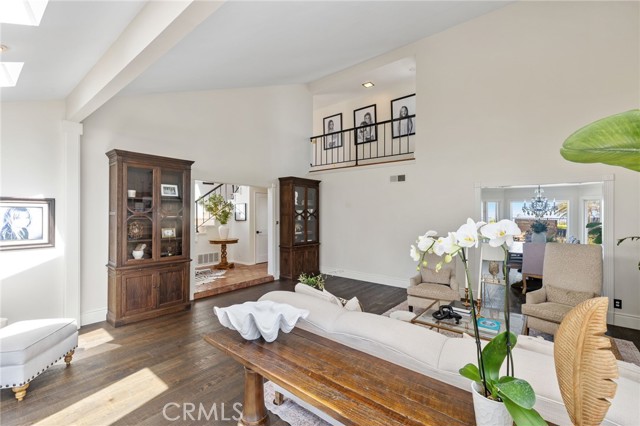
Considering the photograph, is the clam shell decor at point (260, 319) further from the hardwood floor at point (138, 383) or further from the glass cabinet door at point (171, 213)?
the glass cabinet door at point (171, 213)

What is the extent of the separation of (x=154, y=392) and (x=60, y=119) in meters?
3.39

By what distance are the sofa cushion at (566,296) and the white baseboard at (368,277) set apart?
2.35 metres

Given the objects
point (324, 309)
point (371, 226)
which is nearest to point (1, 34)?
point (324, 309)

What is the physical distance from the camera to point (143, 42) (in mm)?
1938

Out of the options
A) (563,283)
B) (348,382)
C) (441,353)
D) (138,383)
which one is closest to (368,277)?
(563,283)

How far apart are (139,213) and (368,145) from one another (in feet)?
18.3

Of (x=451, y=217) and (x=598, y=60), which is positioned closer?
(x=598, y=60)

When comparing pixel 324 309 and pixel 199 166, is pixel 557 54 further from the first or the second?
pixel 199 166

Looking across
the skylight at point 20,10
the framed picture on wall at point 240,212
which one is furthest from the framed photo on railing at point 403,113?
the skylight at point 20,10

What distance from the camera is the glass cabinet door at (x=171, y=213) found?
4.20 m

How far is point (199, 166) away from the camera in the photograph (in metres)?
4.96

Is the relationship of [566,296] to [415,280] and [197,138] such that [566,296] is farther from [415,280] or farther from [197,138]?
[197,138]

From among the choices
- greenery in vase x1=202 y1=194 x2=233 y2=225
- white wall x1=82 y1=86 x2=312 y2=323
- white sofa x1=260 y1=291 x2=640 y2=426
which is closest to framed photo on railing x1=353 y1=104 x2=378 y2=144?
white wall x1=82 y1=86 x2=312 y2=323

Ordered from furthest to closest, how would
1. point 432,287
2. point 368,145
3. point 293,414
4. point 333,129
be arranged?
point 333,129 → point 368,145 → point 432,287 → point 293,414
